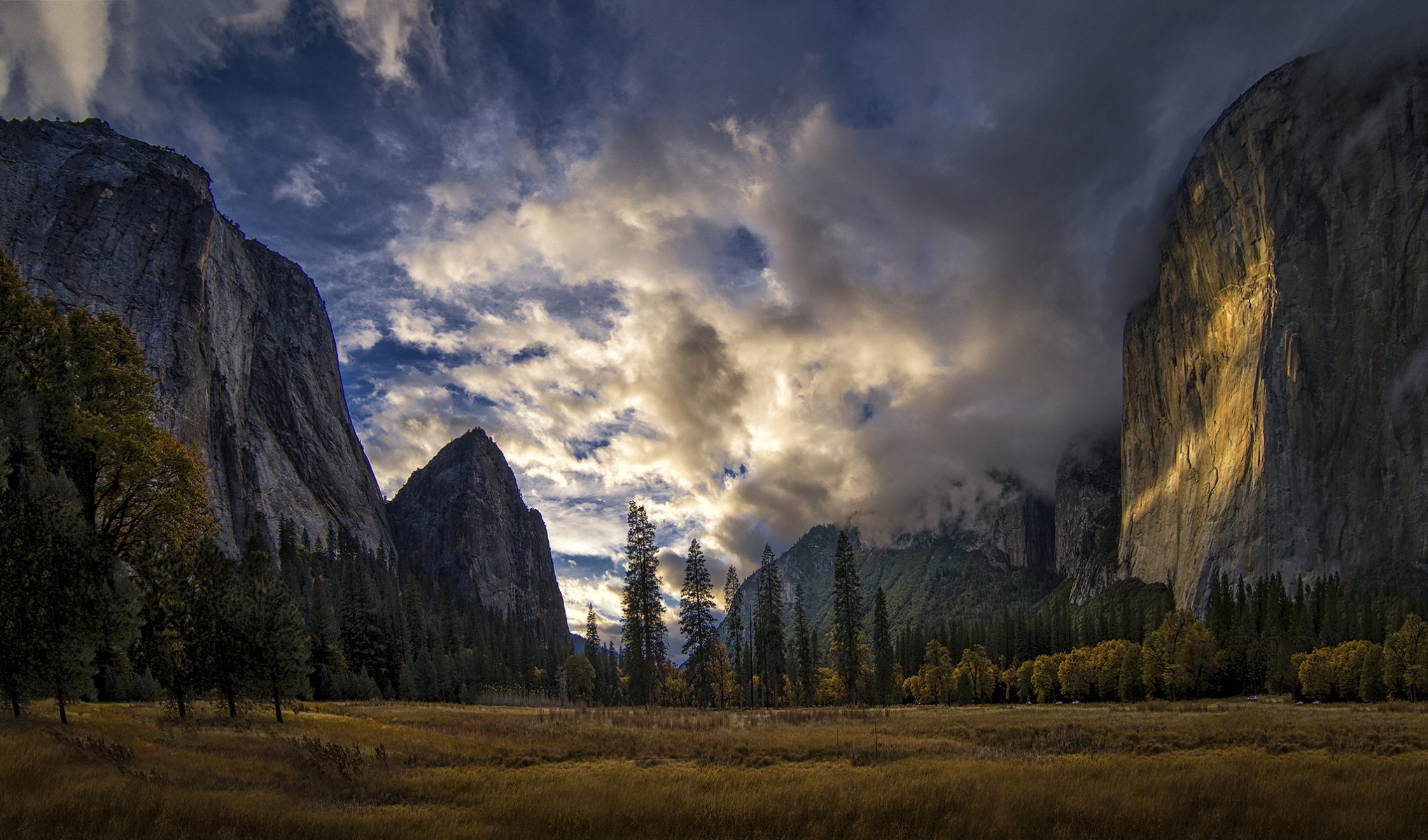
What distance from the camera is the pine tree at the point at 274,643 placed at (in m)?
28.2

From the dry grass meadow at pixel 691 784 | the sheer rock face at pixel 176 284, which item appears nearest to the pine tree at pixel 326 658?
the dry grass meadow at pixel 691 784

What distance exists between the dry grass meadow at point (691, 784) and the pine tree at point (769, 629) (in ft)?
158

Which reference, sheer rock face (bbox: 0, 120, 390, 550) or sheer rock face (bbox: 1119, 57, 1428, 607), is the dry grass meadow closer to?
sheer rock face (bbox: 0, 120, 390, 550)

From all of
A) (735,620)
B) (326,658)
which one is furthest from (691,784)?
(735,620)

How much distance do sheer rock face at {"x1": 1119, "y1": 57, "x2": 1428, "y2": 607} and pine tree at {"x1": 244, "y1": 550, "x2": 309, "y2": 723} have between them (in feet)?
486

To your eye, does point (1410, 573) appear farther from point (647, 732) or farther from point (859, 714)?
point (647, 732)

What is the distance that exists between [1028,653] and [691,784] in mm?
104925

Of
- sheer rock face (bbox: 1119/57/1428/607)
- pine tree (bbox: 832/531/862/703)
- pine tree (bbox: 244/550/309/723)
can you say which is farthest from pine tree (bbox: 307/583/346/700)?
sheer rock face (bbox: 1119/57/1428/607)

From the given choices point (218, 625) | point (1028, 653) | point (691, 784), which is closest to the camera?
point (691, 784)

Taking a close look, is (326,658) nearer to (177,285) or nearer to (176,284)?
(177,285)

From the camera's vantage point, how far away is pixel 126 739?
57.3 ft

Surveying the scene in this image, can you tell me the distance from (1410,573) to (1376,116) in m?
84.9

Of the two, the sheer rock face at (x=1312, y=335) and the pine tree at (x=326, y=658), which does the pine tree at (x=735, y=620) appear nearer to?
the pine tree at (x=326, y=658)

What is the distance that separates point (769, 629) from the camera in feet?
239
